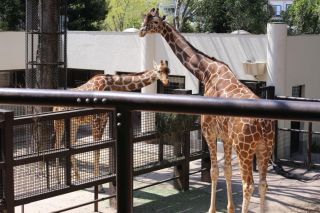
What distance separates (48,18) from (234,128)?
20.3 feet

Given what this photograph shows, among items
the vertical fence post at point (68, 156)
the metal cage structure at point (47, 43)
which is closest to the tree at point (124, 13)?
the metal cage structure at point (47, 43)

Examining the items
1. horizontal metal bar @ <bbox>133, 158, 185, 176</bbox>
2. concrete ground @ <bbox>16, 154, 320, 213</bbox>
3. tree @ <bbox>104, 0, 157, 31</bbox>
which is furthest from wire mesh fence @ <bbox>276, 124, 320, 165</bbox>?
tree @ <bbox>104, 0, 157, 31</bbox>

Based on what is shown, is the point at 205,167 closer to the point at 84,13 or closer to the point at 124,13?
the point at 84,13

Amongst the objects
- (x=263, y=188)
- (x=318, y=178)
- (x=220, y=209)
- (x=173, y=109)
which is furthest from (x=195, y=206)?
(x=173, y=109)

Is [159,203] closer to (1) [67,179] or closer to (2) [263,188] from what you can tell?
(1) [67,179]

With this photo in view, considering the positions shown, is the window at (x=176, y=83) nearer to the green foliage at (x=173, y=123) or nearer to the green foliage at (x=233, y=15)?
the green foliage at (x=173, y=123)

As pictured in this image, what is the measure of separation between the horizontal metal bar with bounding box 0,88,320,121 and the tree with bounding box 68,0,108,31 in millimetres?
24443

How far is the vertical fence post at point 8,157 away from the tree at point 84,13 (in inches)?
769

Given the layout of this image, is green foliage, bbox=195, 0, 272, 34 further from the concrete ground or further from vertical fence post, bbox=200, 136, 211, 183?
the concrete ground

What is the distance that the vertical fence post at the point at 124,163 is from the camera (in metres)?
1.38

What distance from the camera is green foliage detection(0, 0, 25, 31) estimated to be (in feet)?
82.9

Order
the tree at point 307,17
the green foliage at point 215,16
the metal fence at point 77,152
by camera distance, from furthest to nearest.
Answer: the green foliage at point 215,16, the tree at point 307,17, the metal fence at point 77,152

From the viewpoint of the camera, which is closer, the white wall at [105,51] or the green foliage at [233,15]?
the white wall at [105,51]

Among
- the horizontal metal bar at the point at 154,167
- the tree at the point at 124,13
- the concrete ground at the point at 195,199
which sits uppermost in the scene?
the tree at the point at 124,13
